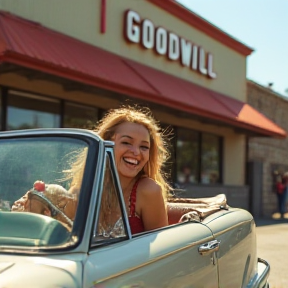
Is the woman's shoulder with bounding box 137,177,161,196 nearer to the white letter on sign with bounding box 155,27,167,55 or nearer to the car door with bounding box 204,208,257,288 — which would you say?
the car door with bounding box 204,208,257,288

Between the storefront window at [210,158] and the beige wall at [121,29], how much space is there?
1608 mm

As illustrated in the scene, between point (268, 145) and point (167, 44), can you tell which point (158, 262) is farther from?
point (268, 145)

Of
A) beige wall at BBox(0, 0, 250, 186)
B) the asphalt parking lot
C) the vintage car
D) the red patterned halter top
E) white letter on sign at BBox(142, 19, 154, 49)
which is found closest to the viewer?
the vintage car

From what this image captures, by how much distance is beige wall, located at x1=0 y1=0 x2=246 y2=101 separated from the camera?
10.3m

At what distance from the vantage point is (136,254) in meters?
2.23

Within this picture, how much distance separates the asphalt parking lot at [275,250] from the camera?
6.60 metres

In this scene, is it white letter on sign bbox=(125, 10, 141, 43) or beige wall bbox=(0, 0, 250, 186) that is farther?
white letter on sign bbox=(125, 10, 141, 43)

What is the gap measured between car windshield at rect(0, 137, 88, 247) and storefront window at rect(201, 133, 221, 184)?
14.3 meters

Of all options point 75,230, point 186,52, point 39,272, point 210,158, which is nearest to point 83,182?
point 75,230

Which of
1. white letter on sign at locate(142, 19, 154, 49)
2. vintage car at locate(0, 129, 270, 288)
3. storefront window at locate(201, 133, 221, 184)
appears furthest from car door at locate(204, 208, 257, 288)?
storefront window at locate(201, 133, 221, 184)

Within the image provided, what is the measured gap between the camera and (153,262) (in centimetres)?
232

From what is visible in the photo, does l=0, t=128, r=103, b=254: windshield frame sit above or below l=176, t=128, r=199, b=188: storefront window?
below

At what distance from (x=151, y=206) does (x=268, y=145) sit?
1804 cm

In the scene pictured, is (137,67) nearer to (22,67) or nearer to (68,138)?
(22,67)
